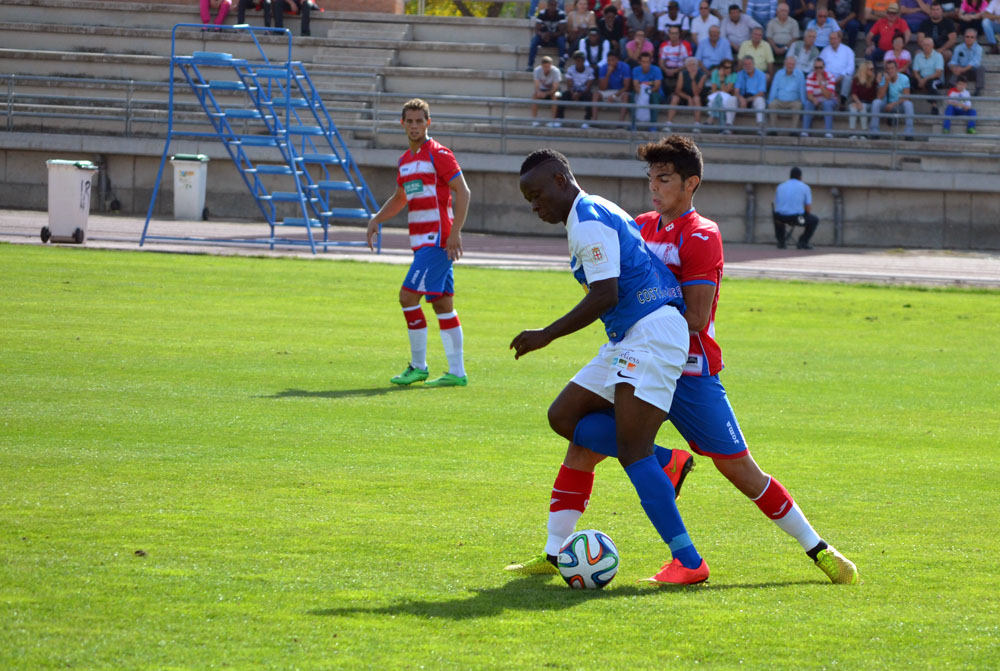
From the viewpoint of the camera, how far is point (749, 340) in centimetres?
1443

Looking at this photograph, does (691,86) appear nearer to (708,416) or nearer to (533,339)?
(708,416)

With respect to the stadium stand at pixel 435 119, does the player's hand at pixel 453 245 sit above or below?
below

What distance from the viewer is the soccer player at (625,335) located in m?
5.23

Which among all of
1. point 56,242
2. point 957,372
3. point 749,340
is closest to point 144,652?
point 957,372

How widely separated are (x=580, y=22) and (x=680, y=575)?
28.8m

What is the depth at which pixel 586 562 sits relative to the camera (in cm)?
528

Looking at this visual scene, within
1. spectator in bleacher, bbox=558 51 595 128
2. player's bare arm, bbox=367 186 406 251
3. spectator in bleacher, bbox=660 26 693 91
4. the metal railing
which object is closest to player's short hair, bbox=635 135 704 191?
player's bare arm, bbox=367 186 406 251

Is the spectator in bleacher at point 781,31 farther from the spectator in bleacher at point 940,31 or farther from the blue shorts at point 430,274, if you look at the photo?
the blue shorts at point 430,274

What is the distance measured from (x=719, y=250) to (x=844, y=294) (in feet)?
48.4

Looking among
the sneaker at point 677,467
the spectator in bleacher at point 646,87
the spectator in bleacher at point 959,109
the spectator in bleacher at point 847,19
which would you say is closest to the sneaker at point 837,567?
the sneaker at point 677,467

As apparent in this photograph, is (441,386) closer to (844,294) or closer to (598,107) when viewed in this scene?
(844,294)

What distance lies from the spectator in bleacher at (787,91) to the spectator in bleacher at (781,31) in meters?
1.26

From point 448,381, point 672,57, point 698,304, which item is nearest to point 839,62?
point 672,57

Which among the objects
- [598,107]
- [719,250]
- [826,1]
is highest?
[826,1]
